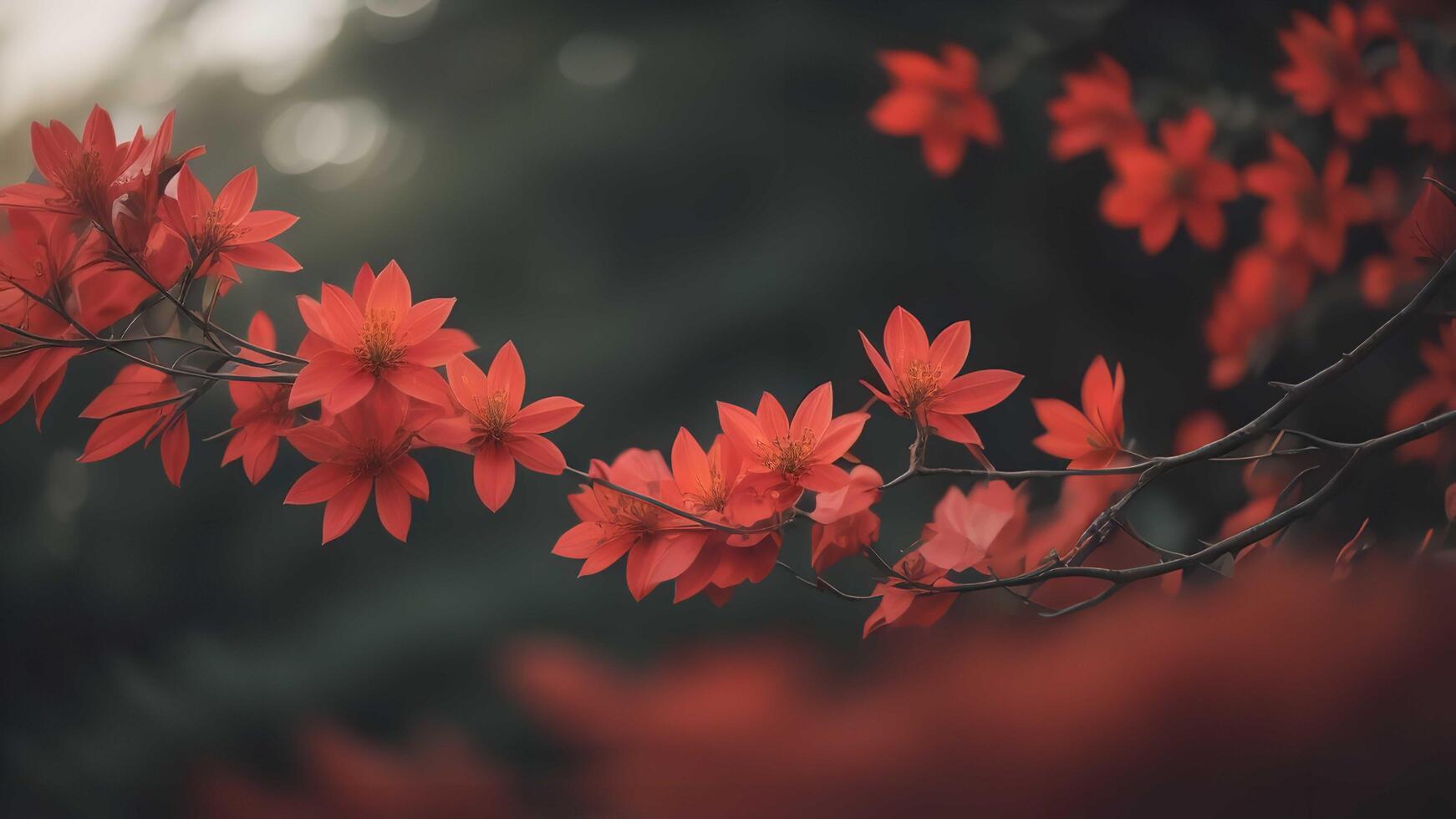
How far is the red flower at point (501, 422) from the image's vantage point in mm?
268

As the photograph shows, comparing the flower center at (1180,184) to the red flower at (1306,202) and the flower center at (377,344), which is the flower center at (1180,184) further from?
the flower center at (377,344)

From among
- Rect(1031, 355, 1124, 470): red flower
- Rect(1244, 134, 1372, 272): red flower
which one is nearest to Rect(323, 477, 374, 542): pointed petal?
Rect(1031, 355, 1124, 470): red flower

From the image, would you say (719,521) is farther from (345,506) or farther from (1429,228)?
(1429,228)

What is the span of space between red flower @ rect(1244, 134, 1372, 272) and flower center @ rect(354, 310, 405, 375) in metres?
0.30

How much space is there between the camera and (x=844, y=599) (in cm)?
30

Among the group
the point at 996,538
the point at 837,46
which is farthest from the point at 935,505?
the point at 837,46

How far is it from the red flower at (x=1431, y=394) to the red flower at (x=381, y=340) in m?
0.34

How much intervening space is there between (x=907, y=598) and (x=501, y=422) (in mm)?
133

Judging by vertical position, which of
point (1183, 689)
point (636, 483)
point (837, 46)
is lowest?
point (1183, 689)

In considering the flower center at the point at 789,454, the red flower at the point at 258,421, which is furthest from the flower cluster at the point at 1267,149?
the red flower at the point at 258,421

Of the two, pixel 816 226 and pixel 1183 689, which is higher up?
pixel 816 226

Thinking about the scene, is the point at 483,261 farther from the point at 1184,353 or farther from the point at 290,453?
the point at 1184,353

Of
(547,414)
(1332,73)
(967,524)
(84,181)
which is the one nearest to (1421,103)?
(1332,73)

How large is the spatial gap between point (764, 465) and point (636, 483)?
43 mm
